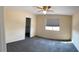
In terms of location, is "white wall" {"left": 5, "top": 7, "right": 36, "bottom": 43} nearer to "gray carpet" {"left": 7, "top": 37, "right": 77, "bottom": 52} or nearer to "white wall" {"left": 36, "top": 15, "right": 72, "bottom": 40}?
"gray carpet" {"left": 7, "top": 37, "right": 77, "bottom": 52}

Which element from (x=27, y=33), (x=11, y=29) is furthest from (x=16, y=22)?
(x=27, y=33)

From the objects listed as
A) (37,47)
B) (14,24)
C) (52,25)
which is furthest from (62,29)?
(37,47)

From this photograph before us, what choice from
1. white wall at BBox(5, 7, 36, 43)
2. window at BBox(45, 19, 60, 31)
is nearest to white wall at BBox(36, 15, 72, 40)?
window at BBox(45, 19, 60, 31)

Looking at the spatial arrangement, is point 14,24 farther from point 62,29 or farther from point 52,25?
point 62,29

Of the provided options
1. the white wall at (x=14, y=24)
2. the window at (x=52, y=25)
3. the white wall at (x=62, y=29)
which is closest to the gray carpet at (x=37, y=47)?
the white wall at (x=14, y=24)

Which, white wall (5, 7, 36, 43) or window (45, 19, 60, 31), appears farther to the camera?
window (45, 19, 60, 31)

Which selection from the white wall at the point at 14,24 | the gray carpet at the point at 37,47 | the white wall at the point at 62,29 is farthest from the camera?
the white wall at the point at 62,29

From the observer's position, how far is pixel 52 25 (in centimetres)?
1018

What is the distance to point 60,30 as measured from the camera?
996cm

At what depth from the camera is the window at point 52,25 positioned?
9.99 metres

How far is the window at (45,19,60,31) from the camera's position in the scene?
32.8ft

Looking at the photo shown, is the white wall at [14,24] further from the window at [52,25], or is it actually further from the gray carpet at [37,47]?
the window at [52,25]

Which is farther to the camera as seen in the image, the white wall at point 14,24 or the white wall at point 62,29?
the white wall at point 62,29
